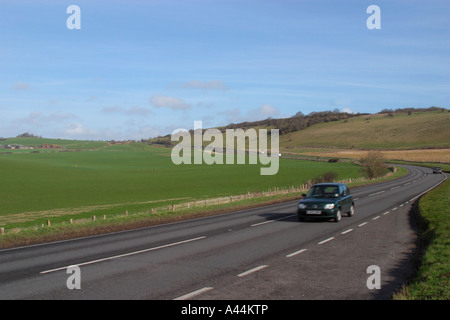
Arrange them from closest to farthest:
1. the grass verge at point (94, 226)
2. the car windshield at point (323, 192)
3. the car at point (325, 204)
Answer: the grass verge at point (94, 226) → the car at point (325, 204) → the car windshield at point (323, 192)

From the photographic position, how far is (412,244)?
44.9 feet

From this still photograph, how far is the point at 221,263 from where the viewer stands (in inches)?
433

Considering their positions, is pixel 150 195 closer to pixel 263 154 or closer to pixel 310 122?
pixel 263 154

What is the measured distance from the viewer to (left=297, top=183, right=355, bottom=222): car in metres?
19.4

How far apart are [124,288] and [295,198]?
90.2 feet

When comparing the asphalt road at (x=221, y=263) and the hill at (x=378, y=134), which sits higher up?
the hill at (x=378, y=134)

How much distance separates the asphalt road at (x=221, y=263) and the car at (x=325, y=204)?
1093 millimetres

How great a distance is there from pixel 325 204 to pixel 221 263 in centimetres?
963

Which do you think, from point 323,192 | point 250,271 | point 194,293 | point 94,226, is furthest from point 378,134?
point 194,293

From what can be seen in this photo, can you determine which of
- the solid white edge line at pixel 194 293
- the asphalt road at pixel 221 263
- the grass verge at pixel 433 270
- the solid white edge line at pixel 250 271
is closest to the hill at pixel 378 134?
the grass verge at pixel 433 270

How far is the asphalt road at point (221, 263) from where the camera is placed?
8.37m

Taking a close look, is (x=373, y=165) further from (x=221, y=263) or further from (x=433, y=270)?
(x=433, y=270)

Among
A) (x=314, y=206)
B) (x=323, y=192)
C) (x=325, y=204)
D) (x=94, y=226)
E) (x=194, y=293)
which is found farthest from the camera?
(x=323, y=192)

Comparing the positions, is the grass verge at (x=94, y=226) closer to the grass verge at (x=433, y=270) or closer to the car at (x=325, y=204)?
the car at (x=325, y=204)
